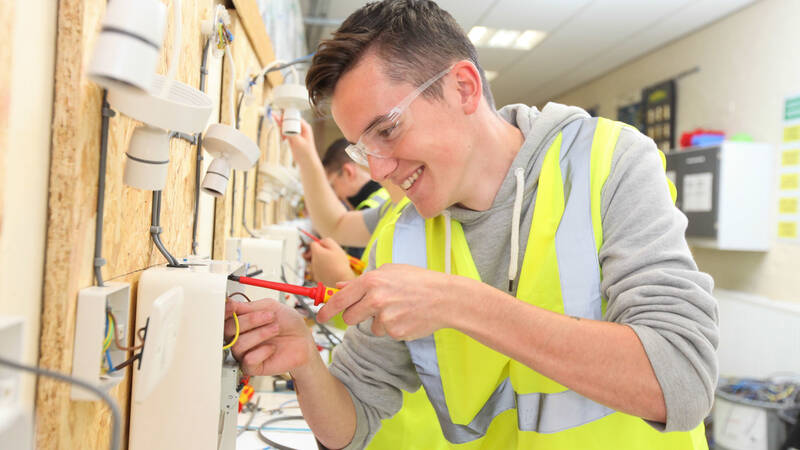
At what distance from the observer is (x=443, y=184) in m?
1.17

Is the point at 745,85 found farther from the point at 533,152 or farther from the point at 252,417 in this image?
the point at 252,417

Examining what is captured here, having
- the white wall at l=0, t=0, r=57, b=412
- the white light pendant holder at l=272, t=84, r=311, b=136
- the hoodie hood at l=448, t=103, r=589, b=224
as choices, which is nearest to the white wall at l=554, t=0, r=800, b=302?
the hoodie hood at l=448, t=103, r=589, b=224

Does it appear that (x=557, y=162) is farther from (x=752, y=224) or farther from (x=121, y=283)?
(x=752, y=224)

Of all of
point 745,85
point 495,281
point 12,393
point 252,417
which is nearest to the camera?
point 12,393

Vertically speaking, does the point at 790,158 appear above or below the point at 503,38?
below

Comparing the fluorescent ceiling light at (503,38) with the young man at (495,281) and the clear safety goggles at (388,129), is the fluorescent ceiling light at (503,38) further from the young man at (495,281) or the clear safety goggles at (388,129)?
the clear safety goggles at (388,129)

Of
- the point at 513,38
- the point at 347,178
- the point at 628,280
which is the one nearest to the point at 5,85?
the point at 628,280

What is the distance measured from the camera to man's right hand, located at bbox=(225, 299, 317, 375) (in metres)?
0.97

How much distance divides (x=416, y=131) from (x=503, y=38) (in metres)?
4.11

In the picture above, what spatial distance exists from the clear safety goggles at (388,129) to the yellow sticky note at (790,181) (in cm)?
392

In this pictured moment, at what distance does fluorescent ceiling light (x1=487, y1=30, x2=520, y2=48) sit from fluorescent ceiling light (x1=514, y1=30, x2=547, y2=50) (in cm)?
7

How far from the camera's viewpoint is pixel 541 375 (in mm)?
1088

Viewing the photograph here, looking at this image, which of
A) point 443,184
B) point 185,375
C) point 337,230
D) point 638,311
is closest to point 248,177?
point 337,230

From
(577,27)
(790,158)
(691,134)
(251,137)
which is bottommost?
(251,137)
